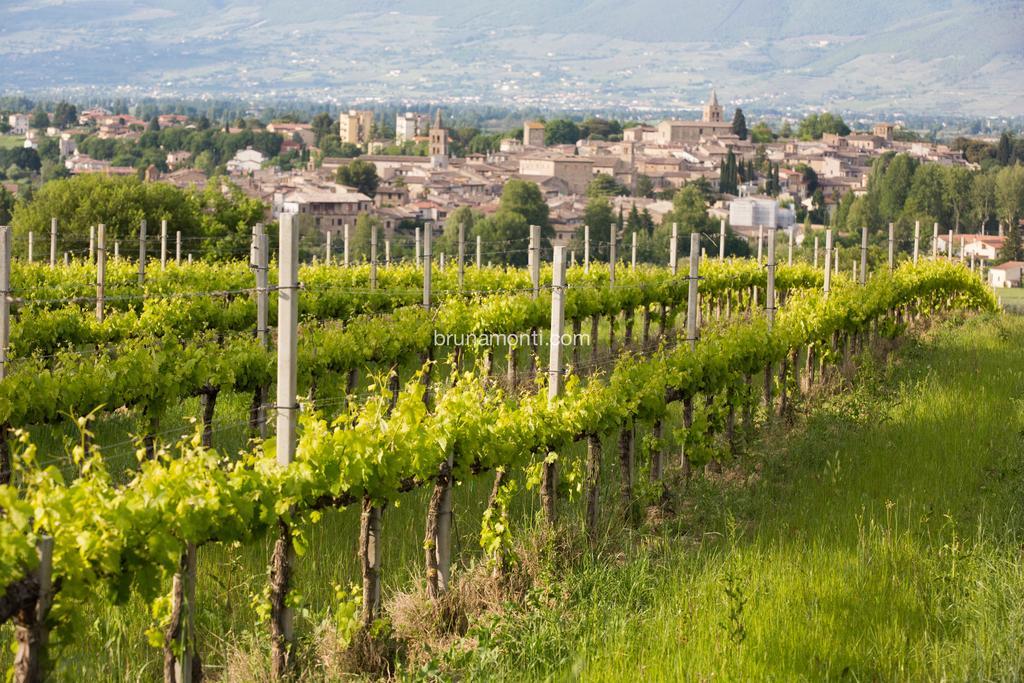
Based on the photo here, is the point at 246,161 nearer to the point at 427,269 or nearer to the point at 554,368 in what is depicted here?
the point at 427,269

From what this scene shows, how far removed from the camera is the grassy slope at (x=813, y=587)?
241 inches

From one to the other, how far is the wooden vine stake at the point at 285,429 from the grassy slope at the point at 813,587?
2.74 ft

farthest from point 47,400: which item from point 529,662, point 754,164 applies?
point 754,164

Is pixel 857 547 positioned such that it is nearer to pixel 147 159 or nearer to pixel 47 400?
pixel 47 400

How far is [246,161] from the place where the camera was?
6762 inches

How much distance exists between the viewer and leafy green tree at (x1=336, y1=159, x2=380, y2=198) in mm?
129000

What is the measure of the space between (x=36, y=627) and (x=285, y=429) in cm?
162

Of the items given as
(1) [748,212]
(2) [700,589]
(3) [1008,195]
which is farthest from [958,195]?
(2) [700,589]

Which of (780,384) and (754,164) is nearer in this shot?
(780,384)

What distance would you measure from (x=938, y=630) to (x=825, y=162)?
189 m

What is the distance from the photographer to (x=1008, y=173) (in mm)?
118312

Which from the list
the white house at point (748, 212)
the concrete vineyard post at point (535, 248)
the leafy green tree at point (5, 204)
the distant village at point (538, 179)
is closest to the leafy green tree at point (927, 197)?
the distant village at point (538, 179)

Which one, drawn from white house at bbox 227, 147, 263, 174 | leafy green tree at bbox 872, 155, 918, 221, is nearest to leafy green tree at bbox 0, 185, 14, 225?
leafy green tree at bbox 872, 155, 918, 221

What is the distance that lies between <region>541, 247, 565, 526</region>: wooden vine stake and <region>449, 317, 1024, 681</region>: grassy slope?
1.88 ft
